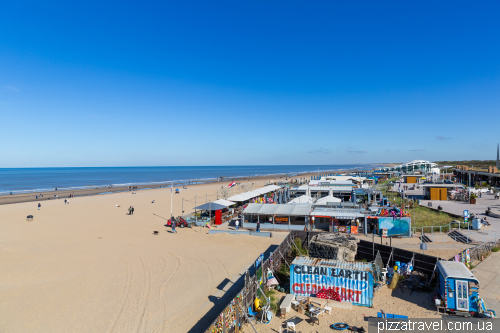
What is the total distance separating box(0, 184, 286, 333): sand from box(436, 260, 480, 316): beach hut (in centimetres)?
782

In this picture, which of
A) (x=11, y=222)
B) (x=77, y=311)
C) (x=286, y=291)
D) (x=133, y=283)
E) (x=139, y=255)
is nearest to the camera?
(x=77, y=311)

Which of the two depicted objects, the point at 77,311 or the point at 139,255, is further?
the point at 139,255

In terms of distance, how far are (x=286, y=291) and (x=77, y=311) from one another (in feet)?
25.1

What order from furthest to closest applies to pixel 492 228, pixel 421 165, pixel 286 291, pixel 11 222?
pixel 421 165 → pixel 11 222 → pixel 492 228 → pixel 286 291

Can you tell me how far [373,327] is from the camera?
851 cm

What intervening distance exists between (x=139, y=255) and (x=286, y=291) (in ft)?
29.0

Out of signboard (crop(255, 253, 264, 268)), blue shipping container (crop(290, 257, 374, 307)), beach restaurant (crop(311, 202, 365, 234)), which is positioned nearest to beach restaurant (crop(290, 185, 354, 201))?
beach restaurant (crop(311, 202, 365, 234))

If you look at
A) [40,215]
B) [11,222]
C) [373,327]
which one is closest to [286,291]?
[373,327]

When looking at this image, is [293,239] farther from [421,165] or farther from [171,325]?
[421,165]

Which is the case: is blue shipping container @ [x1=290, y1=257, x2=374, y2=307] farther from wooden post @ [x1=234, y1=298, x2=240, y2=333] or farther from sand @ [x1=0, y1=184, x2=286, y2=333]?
sand @ [x1=0, y1=184, x2=286, y2=333]

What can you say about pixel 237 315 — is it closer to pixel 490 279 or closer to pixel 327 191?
pixel 490 279

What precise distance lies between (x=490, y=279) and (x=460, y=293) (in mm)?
3893

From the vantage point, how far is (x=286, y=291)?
1123 cm

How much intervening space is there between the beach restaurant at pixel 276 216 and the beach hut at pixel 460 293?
11731 millimetres
